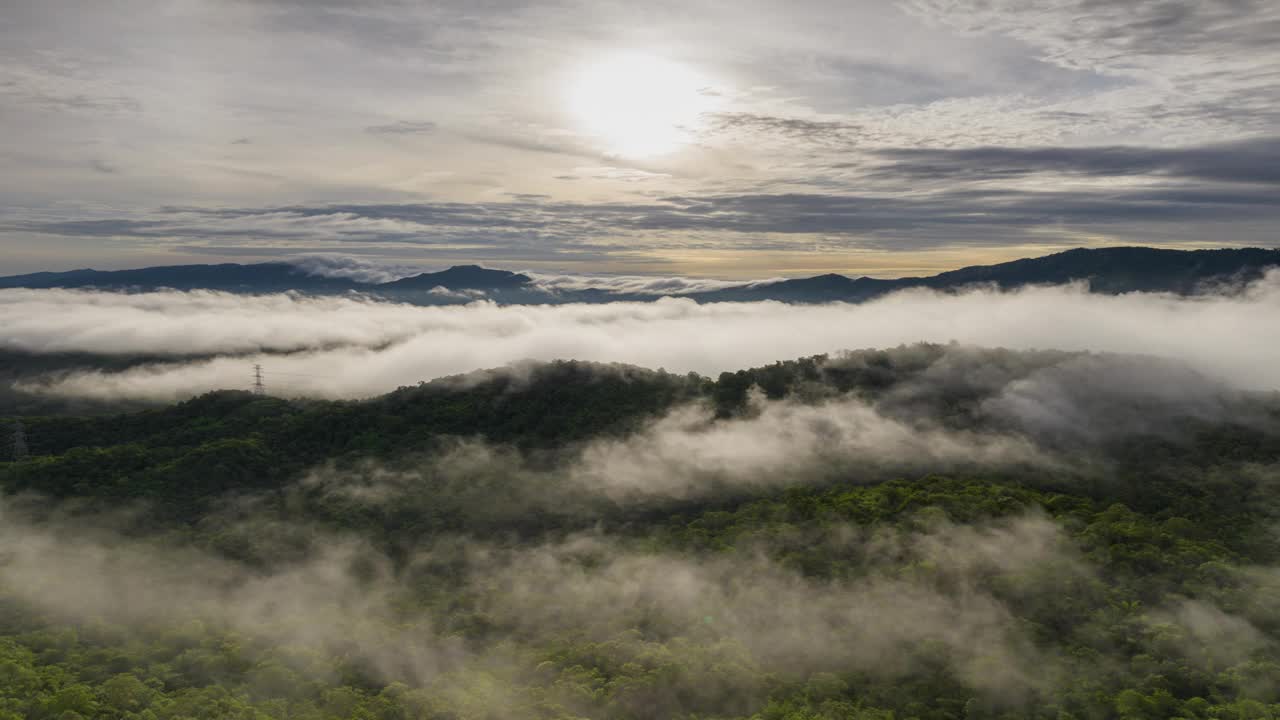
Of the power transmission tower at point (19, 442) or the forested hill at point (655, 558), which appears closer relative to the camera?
the forested hill at point (655, 558)

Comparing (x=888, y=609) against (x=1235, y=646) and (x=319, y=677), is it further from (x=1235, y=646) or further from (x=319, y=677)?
(x=319, y=677)

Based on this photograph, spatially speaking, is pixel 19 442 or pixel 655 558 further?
pixel 19 442

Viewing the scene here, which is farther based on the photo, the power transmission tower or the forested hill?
the power transmission tower

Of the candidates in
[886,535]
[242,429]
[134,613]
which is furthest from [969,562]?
[242,429]

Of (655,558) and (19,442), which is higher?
(19,442)
